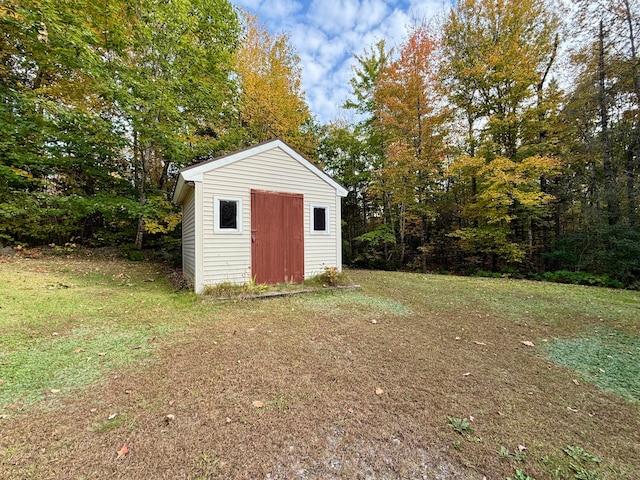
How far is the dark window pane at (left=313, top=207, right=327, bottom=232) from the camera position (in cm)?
720

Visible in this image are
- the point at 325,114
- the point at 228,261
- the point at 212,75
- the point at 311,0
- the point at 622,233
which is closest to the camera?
the point at 228,261

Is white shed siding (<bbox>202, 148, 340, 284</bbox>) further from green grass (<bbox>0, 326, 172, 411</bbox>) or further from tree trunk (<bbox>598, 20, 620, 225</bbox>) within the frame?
tree trunk (<bbox>598, 20, 620, 225</bbox>)

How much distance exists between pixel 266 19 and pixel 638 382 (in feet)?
52.5

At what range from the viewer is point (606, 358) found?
10.3ft

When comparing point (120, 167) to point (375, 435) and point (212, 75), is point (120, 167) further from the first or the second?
point (375, 435)

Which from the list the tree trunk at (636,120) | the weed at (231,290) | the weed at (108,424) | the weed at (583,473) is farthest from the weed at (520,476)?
the tree trunk at (636,120)

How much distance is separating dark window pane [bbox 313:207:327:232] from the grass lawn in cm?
293

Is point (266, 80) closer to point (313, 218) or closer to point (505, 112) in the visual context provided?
point (313, 218)

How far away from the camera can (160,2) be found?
8930 millimetres

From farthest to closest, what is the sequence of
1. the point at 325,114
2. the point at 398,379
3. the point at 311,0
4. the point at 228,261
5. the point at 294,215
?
the point at 325,114 < the point at 311,0 < the point at 294,215 < the point at 228,261 < the point at 398,379

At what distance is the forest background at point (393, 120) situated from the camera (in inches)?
338

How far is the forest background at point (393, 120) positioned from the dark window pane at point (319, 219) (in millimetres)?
5708

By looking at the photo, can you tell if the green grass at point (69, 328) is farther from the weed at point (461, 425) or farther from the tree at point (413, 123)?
the tree at point (413, 123)

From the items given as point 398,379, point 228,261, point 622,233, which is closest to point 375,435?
point 398,379
